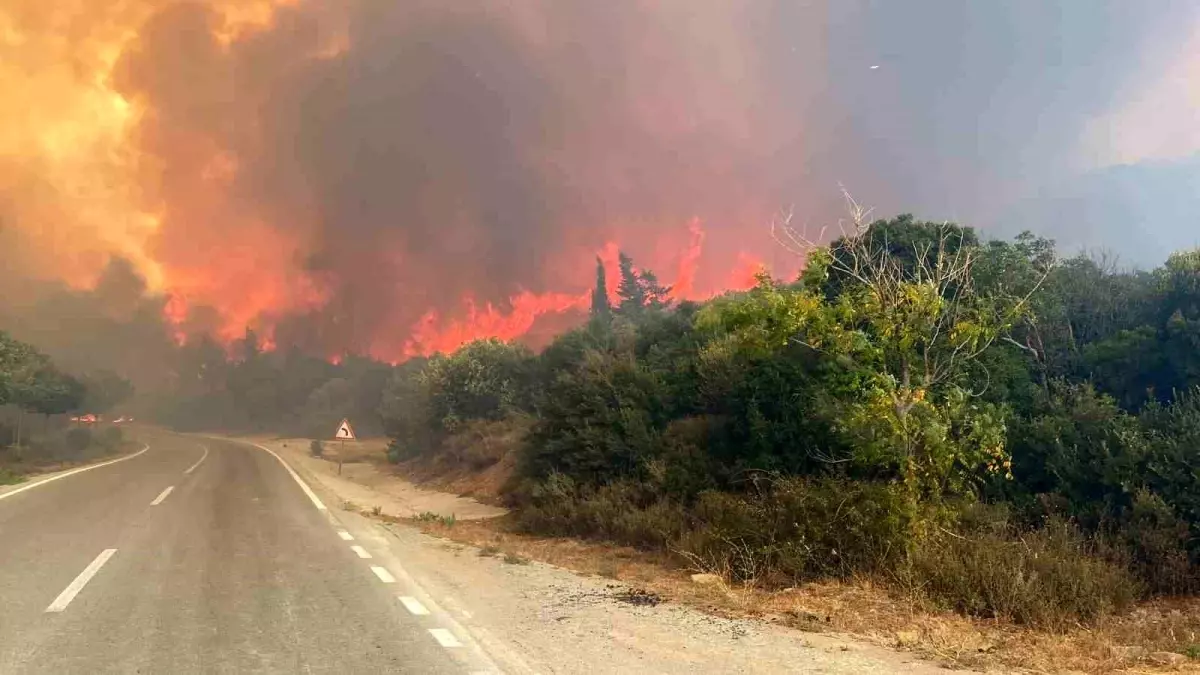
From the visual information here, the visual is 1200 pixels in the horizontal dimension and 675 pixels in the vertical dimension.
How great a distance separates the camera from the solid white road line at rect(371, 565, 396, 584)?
9084 mm

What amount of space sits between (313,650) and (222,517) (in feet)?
34.4

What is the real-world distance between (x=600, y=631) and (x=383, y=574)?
3.95 metres

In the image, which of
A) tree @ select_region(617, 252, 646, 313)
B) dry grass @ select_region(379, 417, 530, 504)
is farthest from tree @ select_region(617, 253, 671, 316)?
dry grass @ select_region(379, 417, 530, 504)

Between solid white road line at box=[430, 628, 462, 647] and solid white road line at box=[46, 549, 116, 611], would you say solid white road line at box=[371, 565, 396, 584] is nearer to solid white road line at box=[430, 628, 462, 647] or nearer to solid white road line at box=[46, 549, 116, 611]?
solid white road line at box=[430, 628, 462, 647]

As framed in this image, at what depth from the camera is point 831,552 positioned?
9.68m

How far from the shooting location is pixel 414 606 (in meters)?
7.76

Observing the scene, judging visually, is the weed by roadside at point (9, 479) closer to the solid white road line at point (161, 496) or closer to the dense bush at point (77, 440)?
the solid white road line at point (161, 496)

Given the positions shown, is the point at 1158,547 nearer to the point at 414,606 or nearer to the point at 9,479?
the point at 414,606

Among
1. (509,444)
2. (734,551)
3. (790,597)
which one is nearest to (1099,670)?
(790,597)

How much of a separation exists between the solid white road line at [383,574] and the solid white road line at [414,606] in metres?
1.00

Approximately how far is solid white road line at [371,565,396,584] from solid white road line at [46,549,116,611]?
3.33m

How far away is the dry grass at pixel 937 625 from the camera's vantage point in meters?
6.11

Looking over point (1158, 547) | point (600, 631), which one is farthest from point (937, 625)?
point (1158, 547)

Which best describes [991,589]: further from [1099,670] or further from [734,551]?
[734,551]
